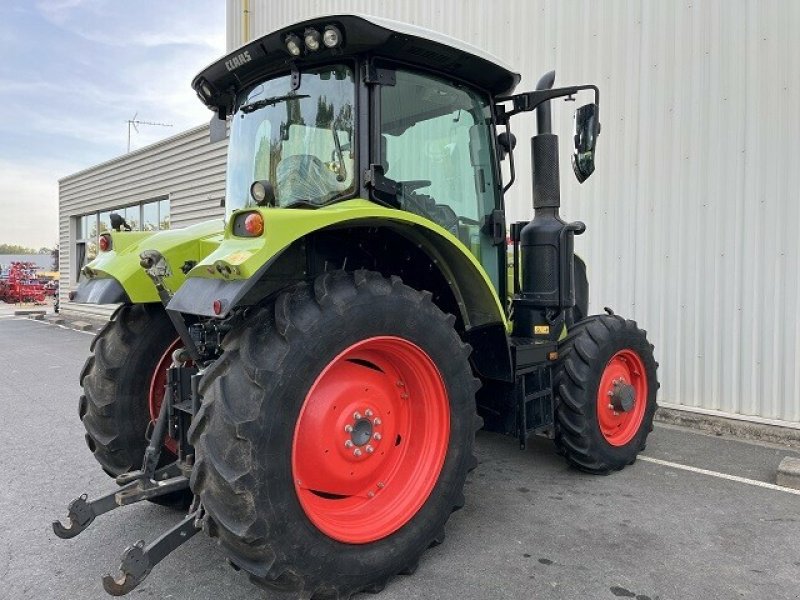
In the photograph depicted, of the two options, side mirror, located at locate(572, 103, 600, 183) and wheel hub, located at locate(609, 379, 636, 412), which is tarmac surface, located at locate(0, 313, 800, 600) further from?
side mirror, located at locate(572, 103, 600, 183)

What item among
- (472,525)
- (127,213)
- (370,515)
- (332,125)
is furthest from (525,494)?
(127,213)

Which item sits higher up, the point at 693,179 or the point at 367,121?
the point at 693,179

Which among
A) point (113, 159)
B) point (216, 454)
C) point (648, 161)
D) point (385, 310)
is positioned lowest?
point (216, 454)

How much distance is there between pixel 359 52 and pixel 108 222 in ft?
48.3

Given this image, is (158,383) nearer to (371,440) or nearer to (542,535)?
(371,440)

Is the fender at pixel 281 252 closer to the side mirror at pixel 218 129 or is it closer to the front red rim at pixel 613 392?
the front red rim at pixel 613 392

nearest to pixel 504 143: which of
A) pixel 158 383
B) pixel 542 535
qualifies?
pixel 542 535

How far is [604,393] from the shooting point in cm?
407

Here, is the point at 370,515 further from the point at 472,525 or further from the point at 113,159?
the point at 113,159

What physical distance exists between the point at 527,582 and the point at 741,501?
5.99ft

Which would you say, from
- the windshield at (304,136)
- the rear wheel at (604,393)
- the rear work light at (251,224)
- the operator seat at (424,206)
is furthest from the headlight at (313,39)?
the rear wheel at (604,393)

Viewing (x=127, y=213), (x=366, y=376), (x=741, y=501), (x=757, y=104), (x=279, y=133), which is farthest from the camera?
(x=127, y=213)

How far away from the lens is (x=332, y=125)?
2.96 meters

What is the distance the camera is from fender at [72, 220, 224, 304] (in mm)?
3219
